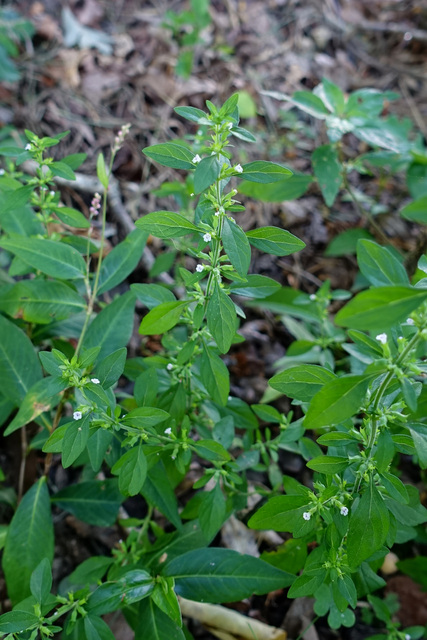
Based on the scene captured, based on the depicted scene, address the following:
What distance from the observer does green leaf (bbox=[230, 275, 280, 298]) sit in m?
1.68

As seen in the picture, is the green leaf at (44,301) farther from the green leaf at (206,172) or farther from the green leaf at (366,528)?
the green leaf at (366,528)

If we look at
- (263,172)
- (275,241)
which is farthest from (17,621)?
(263,172)

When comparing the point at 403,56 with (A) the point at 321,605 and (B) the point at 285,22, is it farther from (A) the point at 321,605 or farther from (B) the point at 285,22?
(A) the point at 321,605

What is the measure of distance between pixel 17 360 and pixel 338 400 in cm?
144

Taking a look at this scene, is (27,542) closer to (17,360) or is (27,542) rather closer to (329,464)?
(17,360)

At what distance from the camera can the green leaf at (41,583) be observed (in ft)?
5.22

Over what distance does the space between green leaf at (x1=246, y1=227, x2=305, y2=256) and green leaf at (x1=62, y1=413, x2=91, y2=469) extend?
2.38 feet

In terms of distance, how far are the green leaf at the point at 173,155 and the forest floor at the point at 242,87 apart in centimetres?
153

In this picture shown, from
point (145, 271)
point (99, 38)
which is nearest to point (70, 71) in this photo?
point (99, 38)

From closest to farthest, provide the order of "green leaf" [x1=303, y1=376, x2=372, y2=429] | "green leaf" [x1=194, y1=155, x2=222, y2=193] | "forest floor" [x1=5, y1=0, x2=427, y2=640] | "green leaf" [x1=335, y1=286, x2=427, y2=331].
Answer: "green leaf" [x1=335, y1=286, x2=427, y2=331] → "green leaf" [x1=303, y1=376, x2=372, y2=429] → "green leaf" [x1=194, y1=155, x2=222, y2=193] → "forest floor" [x1=5, y1=0, x2=427, y2=640]

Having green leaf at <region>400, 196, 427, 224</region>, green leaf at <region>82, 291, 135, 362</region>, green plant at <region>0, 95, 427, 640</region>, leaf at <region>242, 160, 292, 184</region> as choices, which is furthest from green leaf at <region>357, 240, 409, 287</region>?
green leaf at <region>82, 291, 135, 362</region>

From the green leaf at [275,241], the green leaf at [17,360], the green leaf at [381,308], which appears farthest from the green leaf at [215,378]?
the green leaf at [17,360]

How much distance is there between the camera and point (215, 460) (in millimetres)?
1805

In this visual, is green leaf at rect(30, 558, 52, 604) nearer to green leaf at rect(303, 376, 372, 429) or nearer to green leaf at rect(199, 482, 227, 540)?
green leaf at rect(199, 482, 227, 540)
